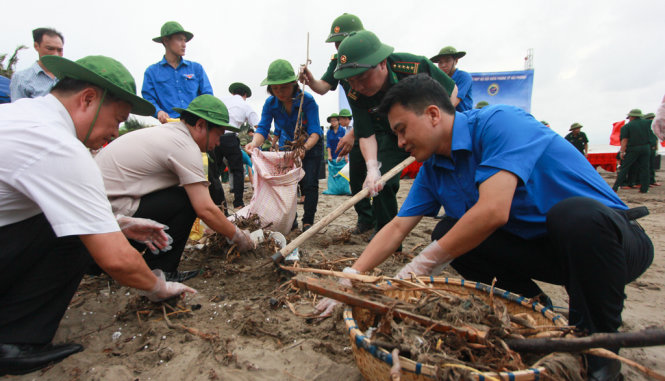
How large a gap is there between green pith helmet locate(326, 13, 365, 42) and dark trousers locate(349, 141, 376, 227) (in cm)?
109

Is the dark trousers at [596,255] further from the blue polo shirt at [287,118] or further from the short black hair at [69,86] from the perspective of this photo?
the blue polo shirt at [287,118]

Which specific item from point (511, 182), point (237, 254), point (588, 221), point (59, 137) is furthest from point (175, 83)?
point (588, 221)

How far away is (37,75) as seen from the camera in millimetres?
3385

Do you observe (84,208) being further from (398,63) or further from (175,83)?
(175,83)

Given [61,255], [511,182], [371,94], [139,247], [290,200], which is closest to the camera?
[511,182]

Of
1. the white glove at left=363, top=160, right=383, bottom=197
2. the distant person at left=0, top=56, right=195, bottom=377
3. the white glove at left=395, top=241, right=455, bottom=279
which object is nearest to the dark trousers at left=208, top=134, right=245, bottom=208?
the white glove at left=363, top=160, right=383, bottom=197

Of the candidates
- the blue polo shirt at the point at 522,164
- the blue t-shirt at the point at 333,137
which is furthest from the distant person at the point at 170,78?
the blue t-shirt at the point at 333,137

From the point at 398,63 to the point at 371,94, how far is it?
34cm

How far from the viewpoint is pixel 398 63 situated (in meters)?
2.80

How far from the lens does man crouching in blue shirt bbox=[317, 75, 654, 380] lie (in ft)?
4.46

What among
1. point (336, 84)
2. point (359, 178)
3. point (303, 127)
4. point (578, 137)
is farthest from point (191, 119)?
point (578, 137)

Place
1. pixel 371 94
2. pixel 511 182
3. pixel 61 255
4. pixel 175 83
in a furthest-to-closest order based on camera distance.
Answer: pixel 175 83
pixel 371 94
pixel 61 255
pixel 511 182

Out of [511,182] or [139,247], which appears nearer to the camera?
[511,182]

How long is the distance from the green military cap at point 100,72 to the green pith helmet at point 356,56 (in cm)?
133
